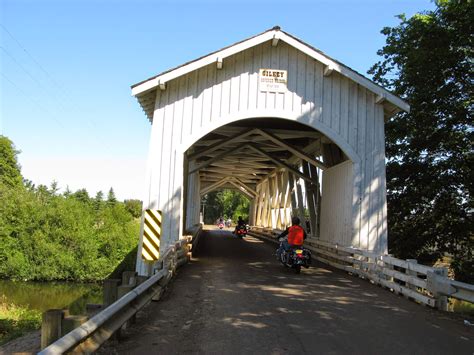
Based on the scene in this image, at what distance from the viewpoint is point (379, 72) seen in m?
19.7

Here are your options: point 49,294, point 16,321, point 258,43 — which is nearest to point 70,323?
point 258,43

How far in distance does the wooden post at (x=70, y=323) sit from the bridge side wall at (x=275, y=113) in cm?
813

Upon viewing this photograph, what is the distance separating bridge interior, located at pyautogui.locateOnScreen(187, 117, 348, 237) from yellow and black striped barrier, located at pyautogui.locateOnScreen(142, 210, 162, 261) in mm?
7450

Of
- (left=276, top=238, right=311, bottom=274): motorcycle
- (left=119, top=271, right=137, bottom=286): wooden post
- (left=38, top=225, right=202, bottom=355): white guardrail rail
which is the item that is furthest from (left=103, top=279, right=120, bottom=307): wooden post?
(left=276, top=238, right=311, bottom=274): motorcycle

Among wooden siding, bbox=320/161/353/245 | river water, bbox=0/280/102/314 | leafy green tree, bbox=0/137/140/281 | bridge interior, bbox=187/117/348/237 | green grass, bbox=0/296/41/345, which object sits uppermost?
bridge interior, bbox=187/117/348/237

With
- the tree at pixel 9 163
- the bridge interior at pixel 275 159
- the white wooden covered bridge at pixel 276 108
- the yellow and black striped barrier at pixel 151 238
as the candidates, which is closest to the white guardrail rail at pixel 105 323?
the yellow and black striped barrier at pixel 151 238

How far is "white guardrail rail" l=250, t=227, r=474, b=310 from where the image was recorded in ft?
25.1

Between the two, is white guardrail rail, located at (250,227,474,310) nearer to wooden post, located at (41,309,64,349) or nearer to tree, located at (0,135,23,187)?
wooden post, located at (41,309,64,349)

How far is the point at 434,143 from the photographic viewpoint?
17.4 meters

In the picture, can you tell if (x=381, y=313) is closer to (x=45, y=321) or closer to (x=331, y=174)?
(x=45, y=321)

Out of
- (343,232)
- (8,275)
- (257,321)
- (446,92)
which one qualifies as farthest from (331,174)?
(8,275)

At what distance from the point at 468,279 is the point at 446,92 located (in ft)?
21.1

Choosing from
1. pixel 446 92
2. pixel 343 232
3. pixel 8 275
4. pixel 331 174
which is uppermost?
pixel 446 92

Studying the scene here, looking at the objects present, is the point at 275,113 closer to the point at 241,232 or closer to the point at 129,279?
the point at 129,279
